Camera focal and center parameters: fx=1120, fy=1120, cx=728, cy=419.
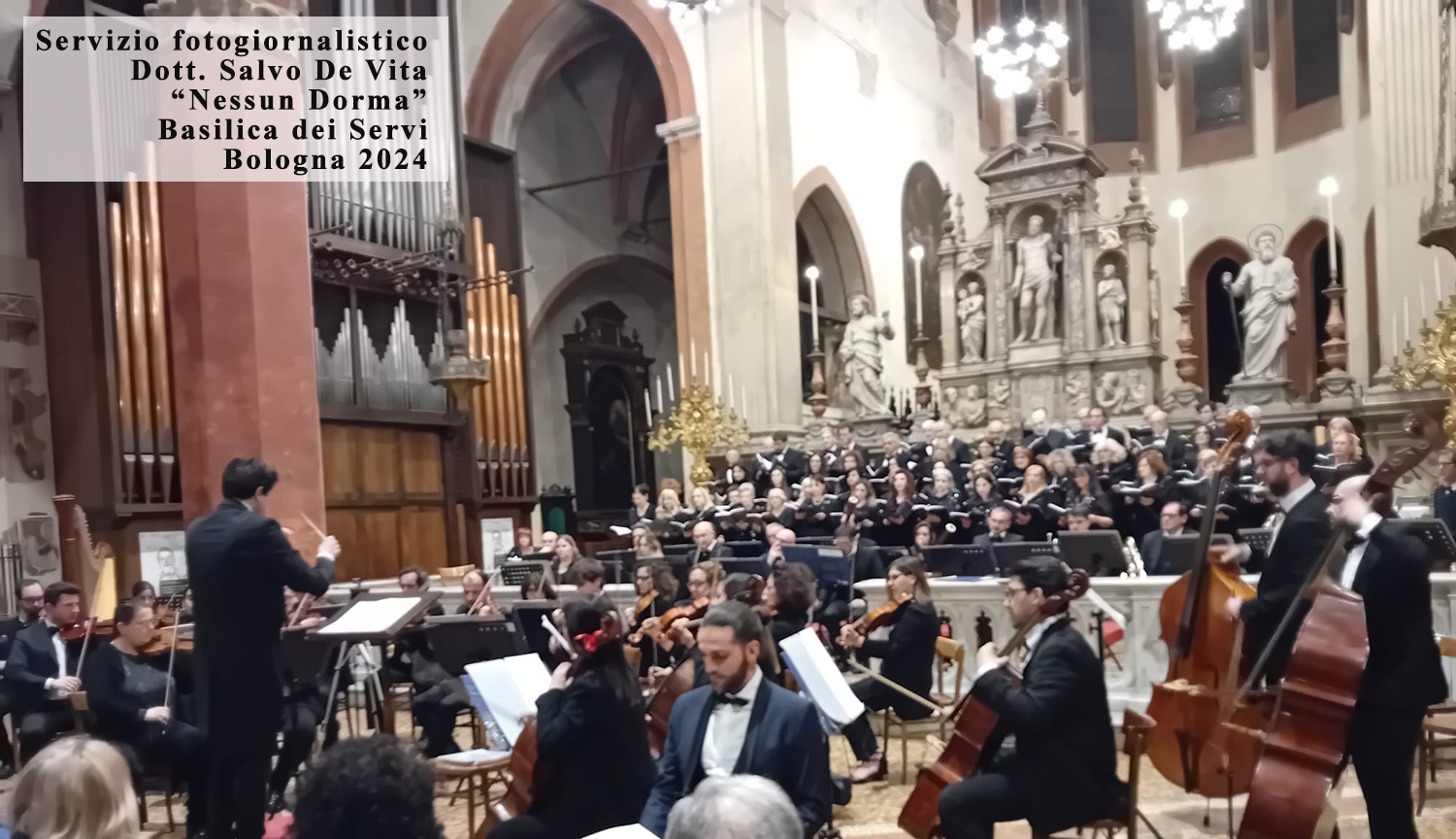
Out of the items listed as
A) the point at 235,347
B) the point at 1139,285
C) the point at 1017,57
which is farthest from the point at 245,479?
the point at 1017,57

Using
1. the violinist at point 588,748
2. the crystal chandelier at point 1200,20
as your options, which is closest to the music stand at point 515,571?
the violinist at point 588,748

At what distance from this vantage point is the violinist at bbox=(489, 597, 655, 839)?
133 inches

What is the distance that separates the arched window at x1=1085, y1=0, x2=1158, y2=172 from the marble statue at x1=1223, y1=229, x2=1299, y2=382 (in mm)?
9123

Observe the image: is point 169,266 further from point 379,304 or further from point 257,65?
point 379,304

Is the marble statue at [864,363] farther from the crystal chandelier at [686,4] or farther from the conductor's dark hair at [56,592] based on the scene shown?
the conductor's dark hair at [56,592]

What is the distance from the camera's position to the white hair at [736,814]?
179 centimetres

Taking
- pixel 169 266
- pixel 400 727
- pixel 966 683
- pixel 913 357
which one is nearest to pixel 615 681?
pixel 966 683

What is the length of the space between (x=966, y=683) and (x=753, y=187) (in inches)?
338

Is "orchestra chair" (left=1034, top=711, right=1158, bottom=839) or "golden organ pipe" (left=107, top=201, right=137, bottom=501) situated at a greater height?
"golden organ pipe" (left=107, top=201, right=137, bottom=501)

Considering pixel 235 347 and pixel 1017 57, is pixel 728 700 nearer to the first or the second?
pixel 235 347

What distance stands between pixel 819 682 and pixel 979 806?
1.14 meters

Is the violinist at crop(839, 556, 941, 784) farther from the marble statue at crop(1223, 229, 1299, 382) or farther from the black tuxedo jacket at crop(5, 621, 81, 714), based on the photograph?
the marble statue at crop(1223, 229, 1299, 382)

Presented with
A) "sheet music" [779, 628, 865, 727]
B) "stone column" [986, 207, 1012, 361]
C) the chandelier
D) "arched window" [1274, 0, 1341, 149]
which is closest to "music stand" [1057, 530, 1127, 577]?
"sheet music" [779, 628, 865, 727]

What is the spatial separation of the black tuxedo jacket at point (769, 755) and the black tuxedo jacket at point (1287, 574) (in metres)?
1.55
